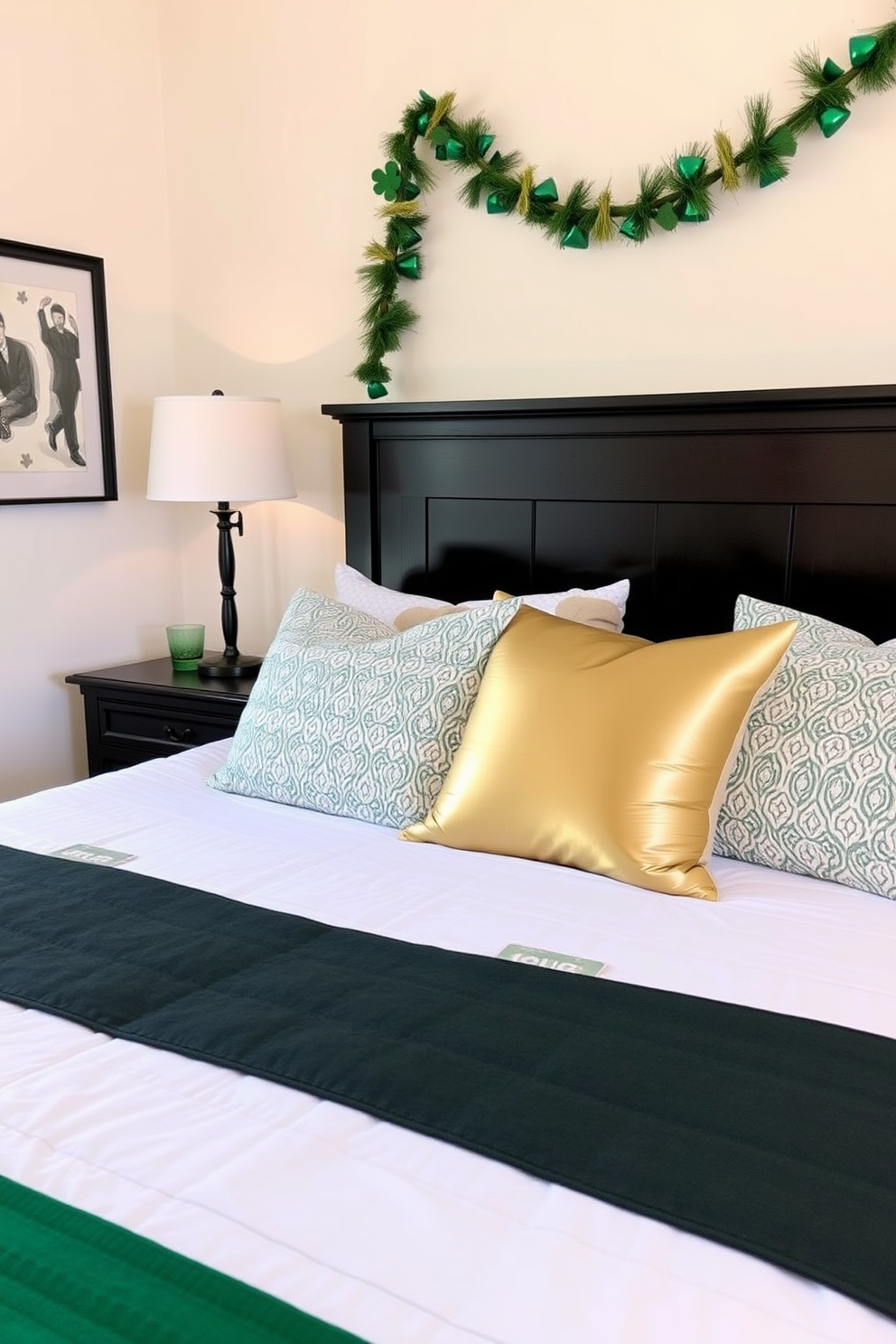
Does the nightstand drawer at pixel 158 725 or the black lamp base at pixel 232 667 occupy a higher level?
the black lamp base at pixel 232 667

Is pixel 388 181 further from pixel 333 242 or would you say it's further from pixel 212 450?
pixel 212 450

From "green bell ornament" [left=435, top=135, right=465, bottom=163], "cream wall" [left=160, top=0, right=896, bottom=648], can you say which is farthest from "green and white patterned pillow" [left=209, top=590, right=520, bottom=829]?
"green bell ornament" [left=435, top=135, right=465, bottom=163]

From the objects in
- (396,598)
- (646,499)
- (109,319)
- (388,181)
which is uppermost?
(388,181)

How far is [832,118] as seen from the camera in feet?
7.02

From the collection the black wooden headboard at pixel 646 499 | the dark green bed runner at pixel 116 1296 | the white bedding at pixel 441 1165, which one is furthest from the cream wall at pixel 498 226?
the dark green bed runner at pixel 116 1296

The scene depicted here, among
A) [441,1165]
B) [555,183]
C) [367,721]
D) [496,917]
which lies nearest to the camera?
[441,1165]

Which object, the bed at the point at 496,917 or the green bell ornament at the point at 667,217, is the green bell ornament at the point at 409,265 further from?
the green bell ornament at the point at 667,217

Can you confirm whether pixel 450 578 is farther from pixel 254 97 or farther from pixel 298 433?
pixel 254 97

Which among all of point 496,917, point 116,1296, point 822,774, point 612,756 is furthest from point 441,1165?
point 822,774

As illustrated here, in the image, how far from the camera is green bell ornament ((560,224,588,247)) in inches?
97.3

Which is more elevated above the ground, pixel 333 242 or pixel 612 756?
pixel 333 242

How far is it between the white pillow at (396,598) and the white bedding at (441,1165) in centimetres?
79

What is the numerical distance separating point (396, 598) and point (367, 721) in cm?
61

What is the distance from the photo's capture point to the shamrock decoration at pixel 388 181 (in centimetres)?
268
